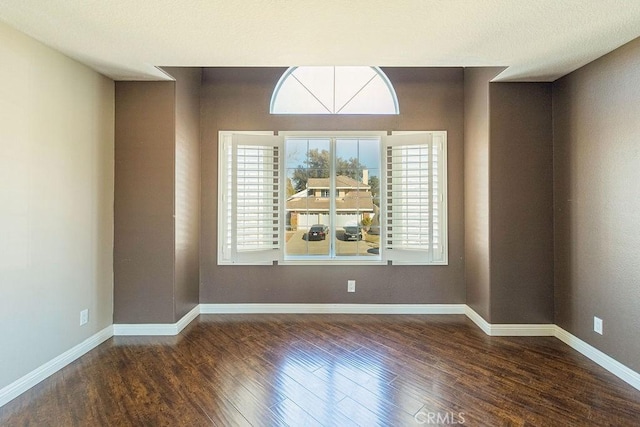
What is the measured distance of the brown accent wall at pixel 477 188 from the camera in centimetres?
292

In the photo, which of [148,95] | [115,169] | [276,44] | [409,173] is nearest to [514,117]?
[409,173]

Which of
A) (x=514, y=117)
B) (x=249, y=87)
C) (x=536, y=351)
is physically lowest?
A: (x=536, y=351)

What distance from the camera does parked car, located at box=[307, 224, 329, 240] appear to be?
140 inches

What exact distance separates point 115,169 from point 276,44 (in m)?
2.01

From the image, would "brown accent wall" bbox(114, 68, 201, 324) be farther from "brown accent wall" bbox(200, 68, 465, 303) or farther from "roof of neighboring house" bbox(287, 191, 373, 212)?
"roof of neighboring house" bbox(287, 191, 373, 212)

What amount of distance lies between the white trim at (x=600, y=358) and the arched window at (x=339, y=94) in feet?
9.53

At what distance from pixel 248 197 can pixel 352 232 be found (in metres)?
1.33

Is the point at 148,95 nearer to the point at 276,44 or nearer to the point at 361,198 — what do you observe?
the point at 276,44

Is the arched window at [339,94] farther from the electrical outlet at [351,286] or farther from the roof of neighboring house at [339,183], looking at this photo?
the electrical outlet at [351,286]

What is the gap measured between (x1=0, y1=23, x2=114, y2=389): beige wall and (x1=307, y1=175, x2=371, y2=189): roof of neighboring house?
2.08m

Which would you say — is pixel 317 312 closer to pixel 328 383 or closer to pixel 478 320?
pixel 328 383

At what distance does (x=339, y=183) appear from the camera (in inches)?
139

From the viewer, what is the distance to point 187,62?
244 centimetres

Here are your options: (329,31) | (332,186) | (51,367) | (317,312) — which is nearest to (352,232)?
(332,186)
